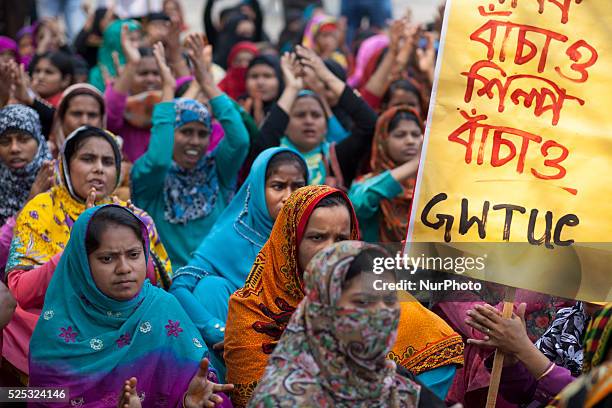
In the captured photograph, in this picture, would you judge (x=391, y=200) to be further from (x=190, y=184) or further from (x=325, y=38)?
(x=325, y=38)

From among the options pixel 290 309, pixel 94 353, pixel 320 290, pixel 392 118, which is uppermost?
pixel 392 118

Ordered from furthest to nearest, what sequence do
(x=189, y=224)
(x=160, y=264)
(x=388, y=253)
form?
(x=189, y=224) → (x=160, y=264) → (x=388, y=253)

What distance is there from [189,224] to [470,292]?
262 cm

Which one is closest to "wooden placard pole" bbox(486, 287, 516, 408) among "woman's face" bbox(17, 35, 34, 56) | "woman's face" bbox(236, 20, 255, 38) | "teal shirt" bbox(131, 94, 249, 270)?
"teal shirt" bbox(131, 94, 249, 270)

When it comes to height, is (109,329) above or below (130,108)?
below

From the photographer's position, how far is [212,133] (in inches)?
271

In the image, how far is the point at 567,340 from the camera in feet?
12.9

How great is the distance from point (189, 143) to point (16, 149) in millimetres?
932

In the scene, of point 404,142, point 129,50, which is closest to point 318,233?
point 404,142

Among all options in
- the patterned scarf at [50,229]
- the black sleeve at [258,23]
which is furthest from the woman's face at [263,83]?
the black sleeve at [258,23]

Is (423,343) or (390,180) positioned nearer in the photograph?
(423,343)

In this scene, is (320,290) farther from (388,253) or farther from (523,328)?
(523,328)

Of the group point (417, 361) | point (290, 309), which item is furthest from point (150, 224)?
point (417, 361)

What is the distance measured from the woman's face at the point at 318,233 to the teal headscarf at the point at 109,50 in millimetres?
5264
